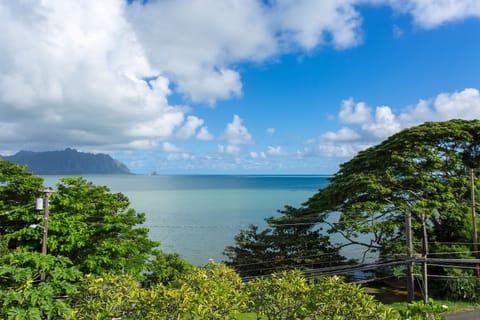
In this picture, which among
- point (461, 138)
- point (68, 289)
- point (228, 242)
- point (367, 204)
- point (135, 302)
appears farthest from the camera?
point (228, 242)

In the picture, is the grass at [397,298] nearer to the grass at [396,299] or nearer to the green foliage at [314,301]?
the grass at [396,299]

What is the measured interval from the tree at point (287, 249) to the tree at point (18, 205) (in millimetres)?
9751

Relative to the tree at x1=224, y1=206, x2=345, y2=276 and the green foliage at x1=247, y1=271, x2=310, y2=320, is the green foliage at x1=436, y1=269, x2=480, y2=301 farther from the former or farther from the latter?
the green foliage at x1=247, y1=271, x2=310, y2=320

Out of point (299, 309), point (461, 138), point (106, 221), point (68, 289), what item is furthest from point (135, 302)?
point (461, 138)

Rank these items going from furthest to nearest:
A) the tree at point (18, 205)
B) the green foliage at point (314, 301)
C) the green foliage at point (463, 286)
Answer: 1. the green foliage at point (463, 286)
2. the tree at point (18, 205)
3. the green foliage at point (314, 301)

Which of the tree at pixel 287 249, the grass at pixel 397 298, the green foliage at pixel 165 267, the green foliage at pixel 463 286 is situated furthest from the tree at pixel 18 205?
the green foliage at pixel 463 286

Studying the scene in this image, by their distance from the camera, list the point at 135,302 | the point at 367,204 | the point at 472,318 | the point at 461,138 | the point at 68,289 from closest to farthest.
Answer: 1. the point at 135,302
2. the point at 68,289
3. the point at 472,318
4. the point at 367,204
5. the point at 461,138

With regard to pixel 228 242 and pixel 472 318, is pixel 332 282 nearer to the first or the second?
pixel 472 318

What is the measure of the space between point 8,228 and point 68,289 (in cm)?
866

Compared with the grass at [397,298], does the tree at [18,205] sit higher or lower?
higher

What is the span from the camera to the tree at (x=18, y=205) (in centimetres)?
1176

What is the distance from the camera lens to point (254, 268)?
17.2m

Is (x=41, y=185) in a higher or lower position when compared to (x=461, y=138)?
lower

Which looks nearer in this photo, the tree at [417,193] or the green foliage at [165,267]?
the tree at [417,193]
